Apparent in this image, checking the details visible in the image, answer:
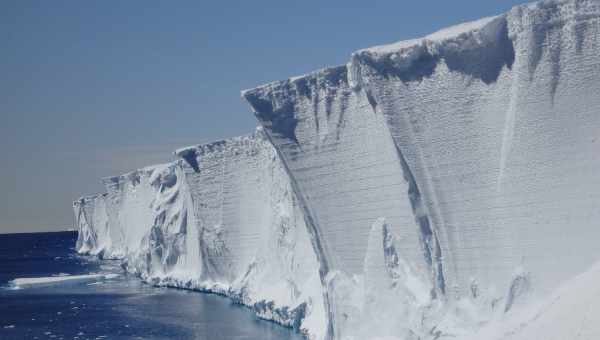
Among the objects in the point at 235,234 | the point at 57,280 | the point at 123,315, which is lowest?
the point at 123,315

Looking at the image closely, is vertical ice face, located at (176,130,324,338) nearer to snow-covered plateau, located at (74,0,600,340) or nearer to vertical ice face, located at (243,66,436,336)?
snow-covered plateau, located at (74,0,600,340)

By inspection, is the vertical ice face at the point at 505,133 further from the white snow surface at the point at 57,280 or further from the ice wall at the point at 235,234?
the white snow surface at the point at 57,280

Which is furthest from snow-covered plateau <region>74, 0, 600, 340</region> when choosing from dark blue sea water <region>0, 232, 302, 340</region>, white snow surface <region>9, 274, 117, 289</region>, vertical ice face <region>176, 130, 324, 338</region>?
white snow surface <region>9, 274, 117, 289</region>

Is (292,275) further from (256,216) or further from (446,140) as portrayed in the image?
(446,140)

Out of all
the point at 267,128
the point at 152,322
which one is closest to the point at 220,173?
the point at 152,322

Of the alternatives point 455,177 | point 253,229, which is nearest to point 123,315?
point 253,229

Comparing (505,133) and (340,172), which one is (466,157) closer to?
(505,133)
